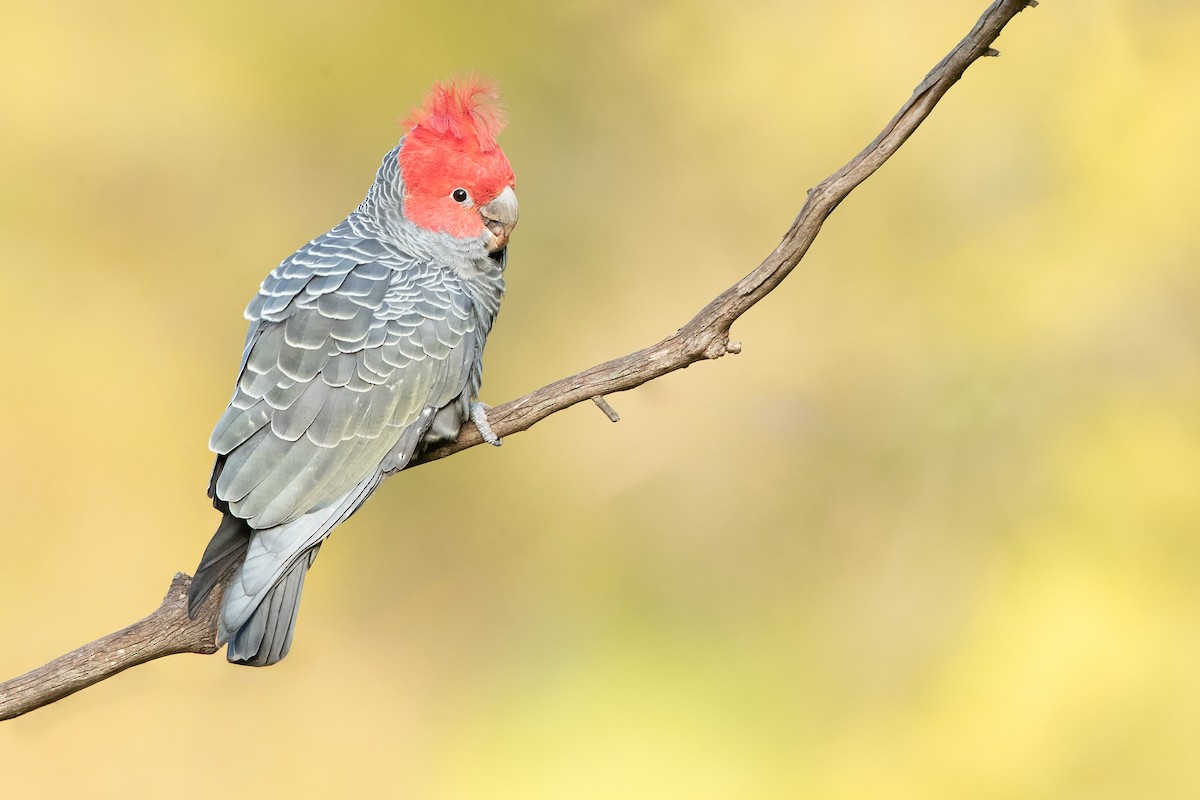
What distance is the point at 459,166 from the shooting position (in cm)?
265

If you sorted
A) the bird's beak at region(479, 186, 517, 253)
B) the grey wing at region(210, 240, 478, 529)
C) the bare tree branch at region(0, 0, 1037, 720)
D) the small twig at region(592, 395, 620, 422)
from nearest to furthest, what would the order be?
1. the bare tree branch at region(0, 0, 1037, 720)
2. the grey wing at region(210, 240, 478, 529)
3. the small twig at region(592, 395, 620, 422)
4. the bird's beak at region(479, 186, 517, 253)

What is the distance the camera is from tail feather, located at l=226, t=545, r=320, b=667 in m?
2.28

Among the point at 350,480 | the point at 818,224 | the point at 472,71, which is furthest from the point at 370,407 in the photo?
the point at 818,224

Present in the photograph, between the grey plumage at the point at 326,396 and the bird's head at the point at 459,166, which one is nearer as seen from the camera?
the grey plumage at the point at 326,396

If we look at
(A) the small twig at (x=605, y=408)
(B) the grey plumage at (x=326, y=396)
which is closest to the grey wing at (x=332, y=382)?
(B) the grey plumage at (x=326, y=396)

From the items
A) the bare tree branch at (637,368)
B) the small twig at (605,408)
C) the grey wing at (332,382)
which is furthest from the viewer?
the small twig at (605,408)

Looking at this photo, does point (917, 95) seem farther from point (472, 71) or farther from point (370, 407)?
point (370, 407)

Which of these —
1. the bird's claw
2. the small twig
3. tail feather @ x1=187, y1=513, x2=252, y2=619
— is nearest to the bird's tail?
tail feather @ x1=187, y1=513, x2=252, y2=619

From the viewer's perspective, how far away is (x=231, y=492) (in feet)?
7.69

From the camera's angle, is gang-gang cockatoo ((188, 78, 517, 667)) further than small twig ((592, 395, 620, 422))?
No

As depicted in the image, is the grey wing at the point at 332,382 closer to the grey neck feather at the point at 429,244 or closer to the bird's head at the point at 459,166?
the grey neck feather at the point at 429,244

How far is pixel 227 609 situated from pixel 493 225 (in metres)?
1.22

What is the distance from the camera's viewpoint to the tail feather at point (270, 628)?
2.28 meters

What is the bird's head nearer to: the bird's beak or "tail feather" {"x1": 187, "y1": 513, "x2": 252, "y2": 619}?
the bird's beak
